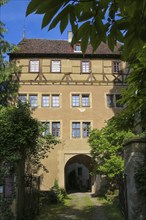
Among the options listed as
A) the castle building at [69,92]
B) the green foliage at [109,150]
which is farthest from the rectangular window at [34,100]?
the green foliage at [109,150]

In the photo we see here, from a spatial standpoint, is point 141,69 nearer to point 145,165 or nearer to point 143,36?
point 143,36

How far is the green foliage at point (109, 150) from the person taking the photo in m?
21.9

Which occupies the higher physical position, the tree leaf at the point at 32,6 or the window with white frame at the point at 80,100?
the window with white frame at the point at 80,100

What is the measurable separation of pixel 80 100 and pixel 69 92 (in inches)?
44.2

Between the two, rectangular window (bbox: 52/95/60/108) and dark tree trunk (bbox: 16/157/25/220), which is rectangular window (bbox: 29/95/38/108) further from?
dark tree trunk (bbox: 16/157/25/220)

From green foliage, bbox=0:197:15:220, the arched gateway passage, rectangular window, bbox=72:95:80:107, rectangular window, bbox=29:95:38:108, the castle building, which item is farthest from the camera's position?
the arched gateway passage

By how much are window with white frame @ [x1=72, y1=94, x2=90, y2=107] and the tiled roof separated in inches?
148

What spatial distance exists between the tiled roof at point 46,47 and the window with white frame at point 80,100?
375 centimetres

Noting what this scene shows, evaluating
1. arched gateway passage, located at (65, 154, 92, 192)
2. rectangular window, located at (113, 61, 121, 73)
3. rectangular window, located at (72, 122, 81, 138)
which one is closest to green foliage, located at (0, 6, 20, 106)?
rectangular window, located at (72, 122, 81, 138)

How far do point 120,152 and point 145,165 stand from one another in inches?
584

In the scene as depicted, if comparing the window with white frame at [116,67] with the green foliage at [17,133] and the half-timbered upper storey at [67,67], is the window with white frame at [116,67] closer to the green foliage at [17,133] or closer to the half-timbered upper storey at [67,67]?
the half-timbered upper storey at [67,67]

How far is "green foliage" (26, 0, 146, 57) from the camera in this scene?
5.81 feet

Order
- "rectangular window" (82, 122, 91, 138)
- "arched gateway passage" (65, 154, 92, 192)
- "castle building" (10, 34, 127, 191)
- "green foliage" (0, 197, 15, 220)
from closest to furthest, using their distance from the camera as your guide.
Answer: "green foliage" (0, 197, 15, 220) → "castle building" (10, 34, 127, 191) → "rectangular window" (82, 122, 91, 138) → "arched gateway passage" (65, 154, 92, 192)

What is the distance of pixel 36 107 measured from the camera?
27.0m
